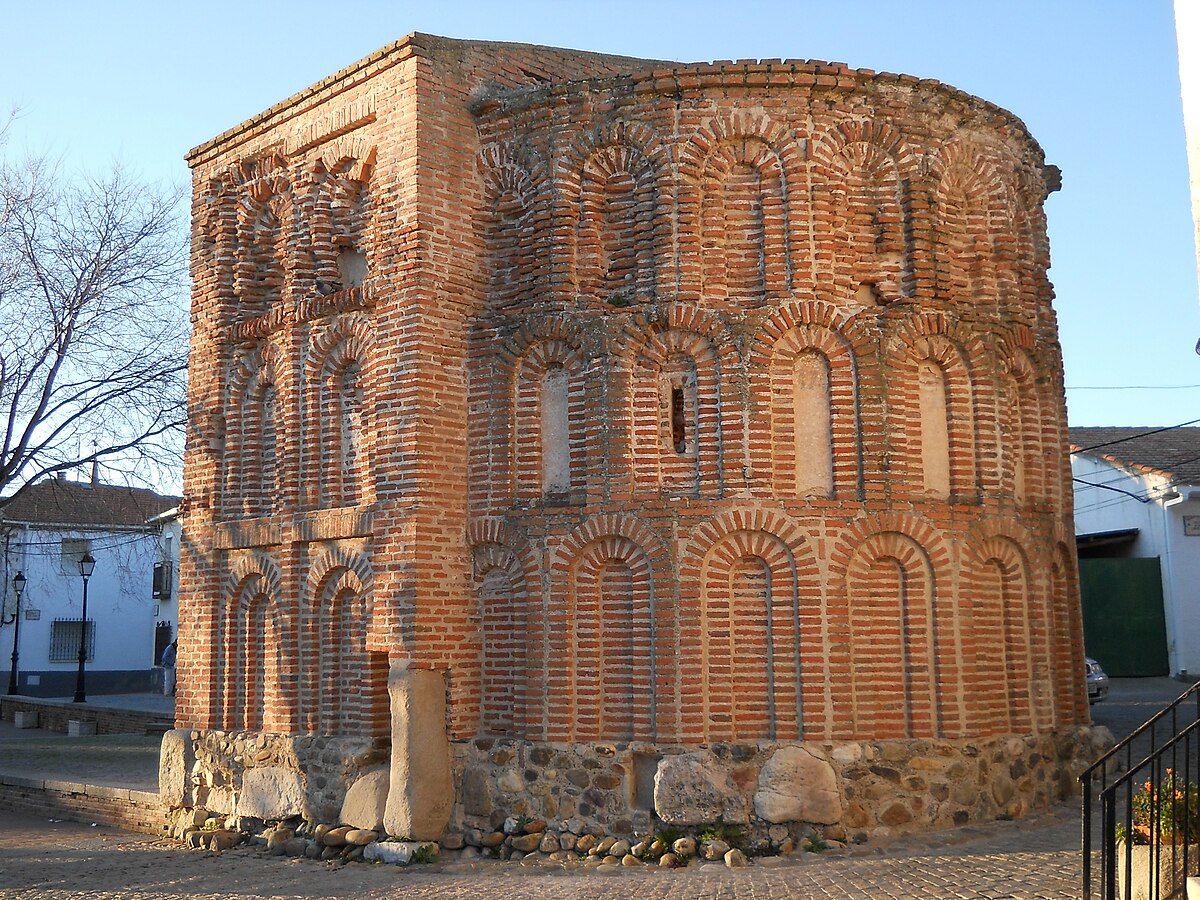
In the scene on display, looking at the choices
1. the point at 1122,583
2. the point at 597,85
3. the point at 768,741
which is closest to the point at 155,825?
the point at 768,741

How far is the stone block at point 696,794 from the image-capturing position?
9586 millimetres

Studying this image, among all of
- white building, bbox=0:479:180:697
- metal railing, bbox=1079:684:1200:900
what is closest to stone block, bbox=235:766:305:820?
metal railing, bbox=1079:684:1200:900

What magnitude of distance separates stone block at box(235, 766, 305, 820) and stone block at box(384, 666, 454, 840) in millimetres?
1310

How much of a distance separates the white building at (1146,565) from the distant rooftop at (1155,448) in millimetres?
22

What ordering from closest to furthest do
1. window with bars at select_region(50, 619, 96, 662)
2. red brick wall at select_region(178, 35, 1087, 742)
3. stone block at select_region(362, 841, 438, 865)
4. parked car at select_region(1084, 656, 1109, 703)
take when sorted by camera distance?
stone block at select_region(362, 841, 438, 865), red brick wall at select_region(178, 35, 1087, 742), parked car at select_region(1084, 656, 1109, 703), window with bars at select_region(50, 619, 96, 662)

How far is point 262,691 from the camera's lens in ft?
39.3

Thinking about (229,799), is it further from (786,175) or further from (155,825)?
(786,175)

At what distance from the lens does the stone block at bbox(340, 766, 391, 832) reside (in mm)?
10367

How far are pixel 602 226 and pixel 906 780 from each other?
18.6ft

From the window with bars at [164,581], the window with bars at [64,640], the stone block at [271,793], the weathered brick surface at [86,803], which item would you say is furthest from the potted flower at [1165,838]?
the window with bars at [64,640]

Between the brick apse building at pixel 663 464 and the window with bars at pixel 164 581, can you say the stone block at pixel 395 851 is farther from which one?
the window with bars at pixel 164 581

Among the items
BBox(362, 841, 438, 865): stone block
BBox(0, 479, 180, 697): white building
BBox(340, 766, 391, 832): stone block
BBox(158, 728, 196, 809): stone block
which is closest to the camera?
BBox(362, 841, 438, 865): stone block

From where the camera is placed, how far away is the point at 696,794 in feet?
31.5

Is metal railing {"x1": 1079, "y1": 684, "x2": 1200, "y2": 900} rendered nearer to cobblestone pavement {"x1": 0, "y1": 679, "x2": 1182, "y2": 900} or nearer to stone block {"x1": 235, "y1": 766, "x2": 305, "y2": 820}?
cobblestone pavement {"x1": 0, "y1": 679, "x2": 1182, "y2": 900}
